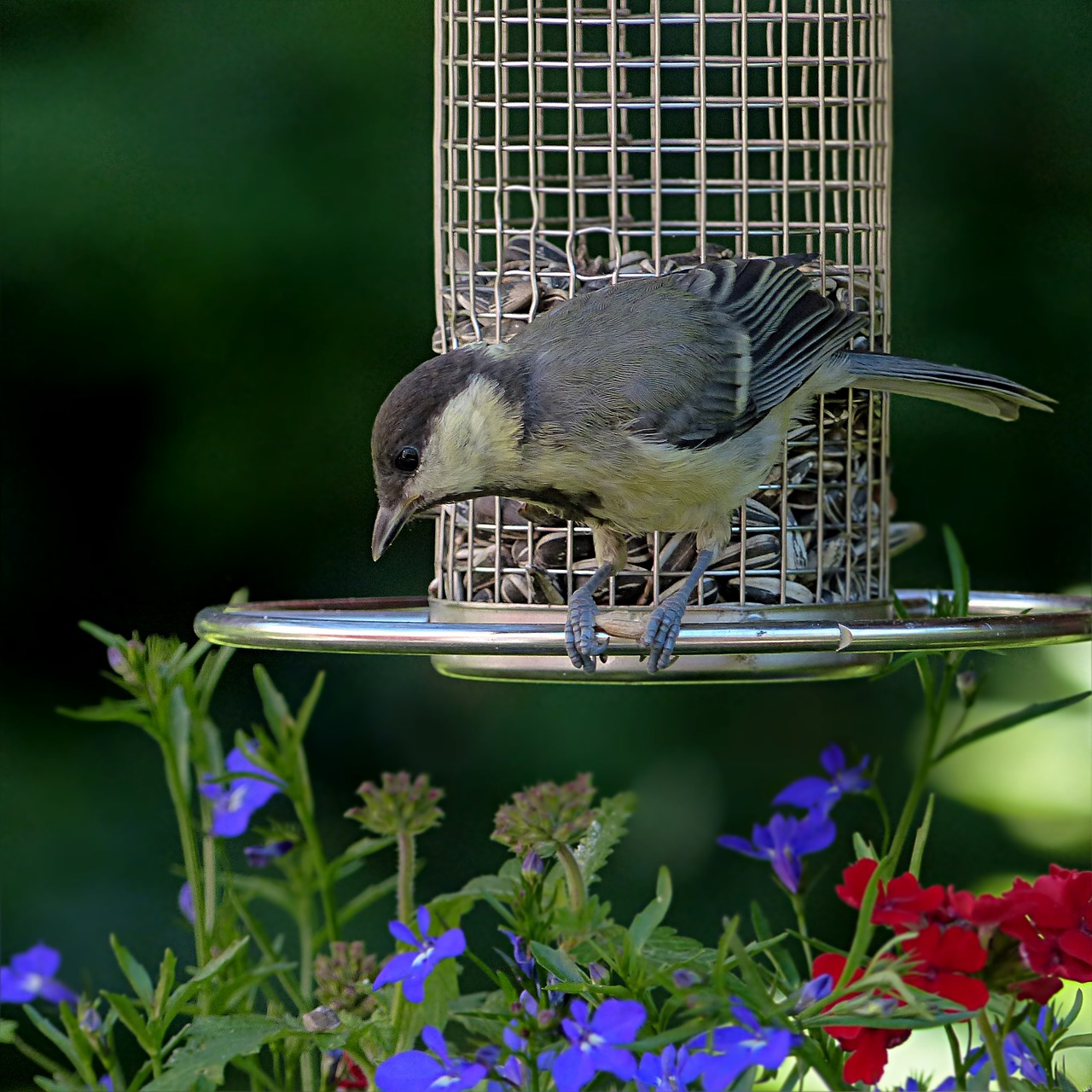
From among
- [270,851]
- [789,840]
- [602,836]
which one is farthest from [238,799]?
[789,840]

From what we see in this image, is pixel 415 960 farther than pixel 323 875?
No

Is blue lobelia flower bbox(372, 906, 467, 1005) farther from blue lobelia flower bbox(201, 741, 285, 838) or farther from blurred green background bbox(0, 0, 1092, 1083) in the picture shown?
blurred green background bbox(0, 0, 1092, 1083)

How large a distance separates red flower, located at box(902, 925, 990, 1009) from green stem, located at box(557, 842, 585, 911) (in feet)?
1.63

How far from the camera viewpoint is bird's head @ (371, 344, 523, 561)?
247 cm

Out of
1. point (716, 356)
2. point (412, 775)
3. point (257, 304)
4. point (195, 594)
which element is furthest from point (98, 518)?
point (716, 356)

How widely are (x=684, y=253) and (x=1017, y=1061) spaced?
1.50 meters

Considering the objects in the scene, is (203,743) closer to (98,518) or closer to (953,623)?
(953,623)

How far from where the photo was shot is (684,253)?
9.89ft

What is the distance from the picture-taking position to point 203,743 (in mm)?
2574

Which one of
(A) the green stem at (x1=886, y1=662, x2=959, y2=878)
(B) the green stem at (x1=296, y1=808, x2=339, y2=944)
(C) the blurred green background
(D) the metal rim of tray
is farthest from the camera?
(C) the blurred green background

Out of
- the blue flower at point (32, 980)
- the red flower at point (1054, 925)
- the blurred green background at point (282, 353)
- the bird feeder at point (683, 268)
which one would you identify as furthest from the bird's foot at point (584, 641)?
the blurred green background at point (282, 353)

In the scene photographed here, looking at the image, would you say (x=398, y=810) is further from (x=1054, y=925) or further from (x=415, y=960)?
(x=1054, y=925)

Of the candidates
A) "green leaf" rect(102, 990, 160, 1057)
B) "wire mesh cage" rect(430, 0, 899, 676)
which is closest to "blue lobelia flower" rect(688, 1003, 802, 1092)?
"green leaf" rect(102, 990, 160, 1057)

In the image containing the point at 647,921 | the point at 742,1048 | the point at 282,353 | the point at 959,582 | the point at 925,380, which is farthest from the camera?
the point at 282,353
